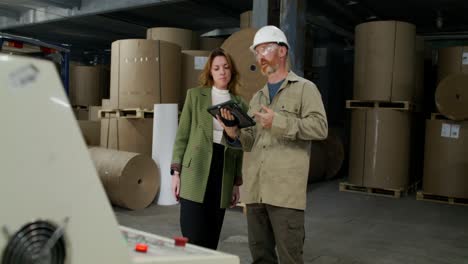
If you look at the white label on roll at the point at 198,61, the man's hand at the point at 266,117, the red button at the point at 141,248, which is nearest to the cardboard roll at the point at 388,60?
the white label on roll at the point at 198,61

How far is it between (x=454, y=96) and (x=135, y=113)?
13.2ft

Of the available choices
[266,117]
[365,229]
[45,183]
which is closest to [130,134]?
[365,229]

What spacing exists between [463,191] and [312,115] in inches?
185

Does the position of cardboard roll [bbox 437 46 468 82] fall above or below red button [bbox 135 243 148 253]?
above

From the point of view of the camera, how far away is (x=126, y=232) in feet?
3.97

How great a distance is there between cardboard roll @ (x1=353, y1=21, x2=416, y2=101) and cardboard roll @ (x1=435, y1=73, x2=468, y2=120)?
21.6 inches

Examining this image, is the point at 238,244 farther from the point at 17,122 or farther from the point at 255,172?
the point at 17,122

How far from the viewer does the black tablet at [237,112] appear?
7.08ft

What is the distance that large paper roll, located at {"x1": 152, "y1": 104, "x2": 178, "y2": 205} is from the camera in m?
5.56

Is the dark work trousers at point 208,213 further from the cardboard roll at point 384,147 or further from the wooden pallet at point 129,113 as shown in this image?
the cardboard roll at point 384,147

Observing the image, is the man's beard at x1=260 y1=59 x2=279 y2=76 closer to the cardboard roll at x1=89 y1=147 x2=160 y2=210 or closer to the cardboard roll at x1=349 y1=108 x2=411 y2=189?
the cardboard roll at x1=89 y1=147 x2=160 y2=210

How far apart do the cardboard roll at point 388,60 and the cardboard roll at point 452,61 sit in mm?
384

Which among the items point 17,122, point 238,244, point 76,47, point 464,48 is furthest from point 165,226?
point 76,47

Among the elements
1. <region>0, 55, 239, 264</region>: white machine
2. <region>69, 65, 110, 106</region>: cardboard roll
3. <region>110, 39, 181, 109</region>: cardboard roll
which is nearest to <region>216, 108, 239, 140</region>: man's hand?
<region>0, 55, 239, 264</region>: white machine
